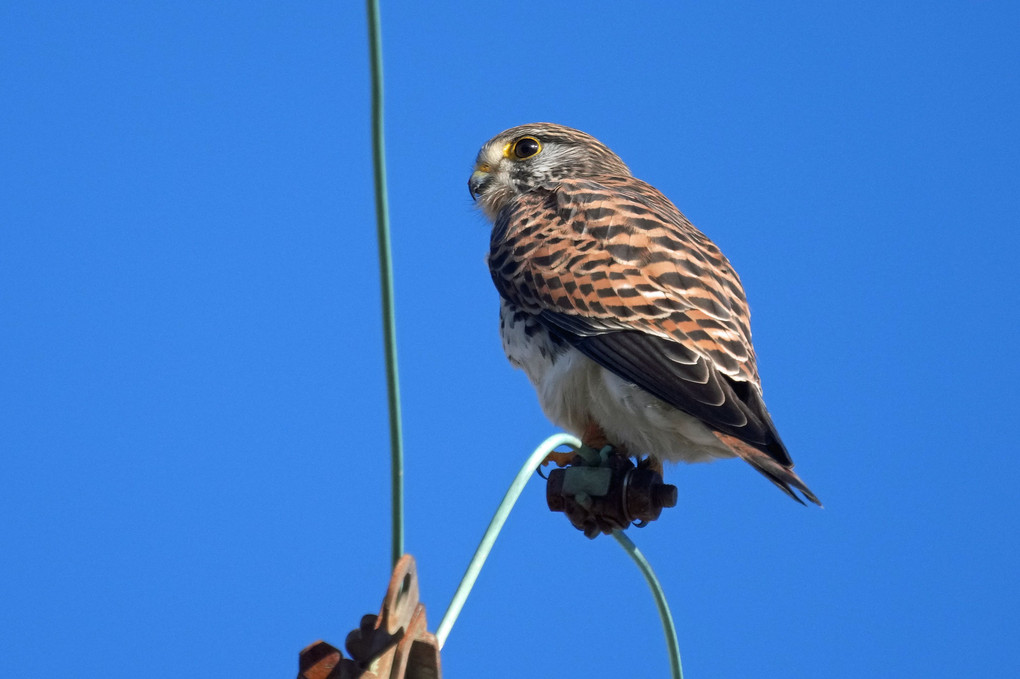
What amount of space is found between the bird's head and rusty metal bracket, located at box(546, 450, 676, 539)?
1.54m

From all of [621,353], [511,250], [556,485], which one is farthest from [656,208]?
[556,485]

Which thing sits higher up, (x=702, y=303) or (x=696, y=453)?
(x=702, y=303)

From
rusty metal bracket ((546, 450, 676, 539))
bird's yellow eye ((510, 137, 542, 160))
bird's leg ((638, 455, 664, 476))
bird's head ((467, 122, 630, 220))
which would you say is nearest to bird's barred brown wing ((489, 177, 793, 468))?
rusty metal bracket ((546, 450, 676, 539))

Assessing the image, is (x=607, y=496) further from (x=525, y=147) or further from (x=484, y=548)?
(x=525, y=147)

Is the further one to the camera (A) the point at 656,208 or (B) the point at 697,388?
(A) the point at 656,208

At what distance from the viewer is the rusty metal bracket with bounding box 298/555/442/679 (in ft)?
5.38

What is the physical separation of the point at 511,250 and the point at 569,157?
1092 mm

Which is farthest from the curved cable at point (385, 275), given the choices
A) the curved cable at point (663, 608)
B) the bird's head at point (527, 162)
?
the bird's head at point (527, 162)

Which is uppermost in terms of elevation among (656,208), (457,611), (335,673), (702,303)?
(656,208)

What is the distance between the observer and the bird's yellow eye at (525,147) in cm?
444

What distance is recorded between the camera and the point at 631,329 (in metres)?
3.10

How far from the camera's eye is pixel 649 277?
3256 millimetres

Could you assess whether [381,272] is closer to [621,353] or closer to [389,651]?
[389,651]

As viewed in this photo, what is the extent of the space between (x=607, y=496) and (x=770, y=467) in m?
0.45
